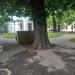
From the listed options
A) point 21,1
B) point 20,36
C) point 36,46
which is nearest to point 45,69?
point 36,46

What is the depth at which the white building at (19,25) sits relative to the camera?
46250mm

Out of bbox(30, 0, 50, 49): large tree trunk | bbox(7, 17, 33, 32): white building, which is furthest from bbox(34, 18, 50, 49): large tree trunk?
bbox(7, 17, 33, 32): white building

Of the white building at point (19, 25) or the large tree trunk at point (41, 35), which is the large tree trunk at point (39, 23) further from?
the white building at point (19, 25)

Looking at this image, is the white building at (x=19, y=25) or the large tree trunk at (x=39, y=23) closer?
the large tree trunk at (x=39, y=23)

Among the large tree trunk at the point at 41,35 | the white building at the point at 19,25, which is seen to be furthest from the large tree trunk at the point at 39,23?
the white building at the point at 19,25

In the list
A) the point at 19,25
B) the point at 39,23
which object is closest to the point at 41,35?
the point at 39,23

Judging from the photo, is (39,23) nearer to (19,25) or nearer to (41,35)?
(41,35)

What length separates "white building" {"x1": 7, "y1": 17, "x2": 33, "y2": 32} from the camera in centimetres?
4625

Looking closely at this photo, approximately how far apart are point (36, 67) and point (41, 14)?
18.7 feet

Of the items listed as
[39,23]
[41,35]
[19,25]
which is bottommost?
[41,35]

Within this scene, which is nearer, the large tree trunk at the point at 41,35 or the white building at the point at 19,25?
the large tree trunk at the point at 41,35

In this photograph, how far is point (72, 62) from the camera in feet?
27.8

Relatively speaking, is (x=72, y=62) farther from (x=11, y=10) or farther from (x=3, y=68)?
(x=11, y=10)

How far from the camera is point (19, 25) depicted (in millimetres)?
47219
